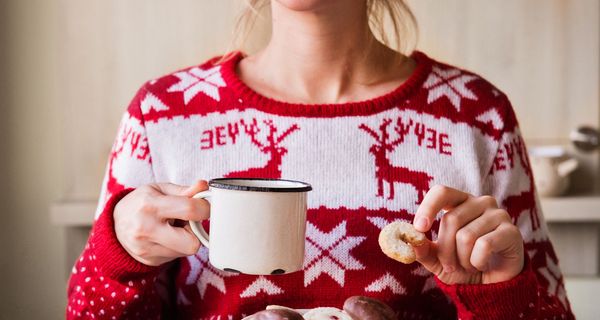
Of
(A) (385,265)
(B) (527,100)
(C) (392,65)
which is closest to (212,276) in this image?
(A) (385,265)

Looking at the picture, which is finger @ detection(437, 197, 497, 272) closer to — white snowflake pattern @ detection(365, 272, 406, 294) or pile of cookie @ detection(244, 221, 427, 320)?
pile of cookie @ detection(244, 221, 427, 320)

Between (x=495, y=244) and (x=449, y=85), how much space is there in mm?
390

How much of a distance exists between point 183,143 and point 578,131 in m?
1.53

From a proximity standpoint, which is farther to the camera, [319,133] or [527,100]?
[527,100]

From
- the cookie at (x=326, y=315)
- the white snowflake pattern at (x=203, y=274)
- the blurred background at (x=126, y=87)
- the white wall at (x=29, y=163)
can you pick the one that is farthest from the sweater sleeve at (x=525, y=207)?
the white wall at (x=29, y=163)

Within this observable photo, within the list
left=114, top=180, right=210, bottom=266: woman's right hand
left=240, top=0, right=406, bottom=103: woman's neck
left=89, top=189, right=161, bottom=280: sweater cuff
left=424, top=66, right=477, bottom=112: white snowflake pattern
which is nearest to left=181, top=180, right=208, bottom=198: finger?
left=114, top=180, right=210, bottom=266: woman's right hand

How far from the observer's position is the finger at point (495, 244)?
0.87m

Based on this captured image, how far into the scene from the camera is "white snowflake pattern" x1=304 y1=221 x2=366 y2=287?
3.54ft

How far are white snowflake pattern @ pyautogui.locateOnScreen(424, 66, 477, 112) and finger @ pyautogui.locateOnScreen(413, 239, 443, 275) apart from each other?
32 cm

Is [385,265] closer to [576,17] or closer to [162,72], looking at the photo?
[162,72]

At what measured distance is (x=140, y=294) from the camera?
0.99 metres

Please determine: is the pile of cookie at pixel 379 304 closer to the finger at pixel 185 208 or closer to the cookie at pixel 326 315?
the cookie at pixel 326 315

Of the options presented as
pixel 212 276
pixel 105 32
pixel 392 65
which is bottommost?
pixel 212 276

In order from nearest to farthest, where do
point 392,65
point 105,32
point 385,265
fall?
point 385,265 < point 392,65 < point 105,32
